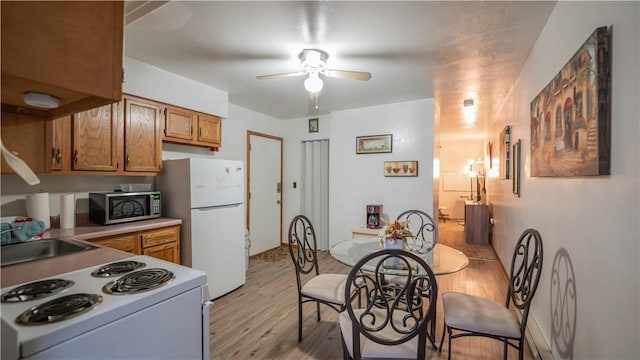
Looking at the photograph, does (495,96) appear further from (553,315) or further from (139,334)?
(139,334)

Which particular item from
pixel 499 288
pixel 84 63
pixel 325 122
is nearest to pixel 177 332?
pixel 84 63

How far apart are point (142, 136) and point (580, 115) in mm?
3301

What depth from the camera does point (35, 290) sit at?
3.24 feet

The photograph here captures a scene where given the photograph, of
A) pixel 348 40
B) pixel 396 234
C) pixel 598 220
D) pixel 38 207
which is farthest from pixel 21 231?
pixel 598 220

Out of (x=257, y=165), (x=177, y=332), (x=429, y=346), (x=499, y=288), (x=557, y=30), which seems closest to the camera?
(x=177, y=332)

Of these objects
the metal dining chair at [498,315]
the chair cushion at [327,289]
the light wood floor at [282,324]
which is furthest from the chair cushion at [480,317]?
the chair cushion at [327,289]

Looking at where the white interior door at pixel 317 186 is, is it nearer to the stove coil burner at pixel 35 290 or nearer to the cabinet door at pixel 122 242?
the cabinet door at pixel 122 242

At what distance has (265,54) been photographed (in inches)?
93.0

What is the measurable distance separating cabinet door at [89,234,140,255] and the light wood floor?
3.06 feet

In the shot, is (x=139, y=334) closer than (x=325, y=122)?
Yes

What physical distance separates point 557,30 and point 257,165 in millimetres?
3820

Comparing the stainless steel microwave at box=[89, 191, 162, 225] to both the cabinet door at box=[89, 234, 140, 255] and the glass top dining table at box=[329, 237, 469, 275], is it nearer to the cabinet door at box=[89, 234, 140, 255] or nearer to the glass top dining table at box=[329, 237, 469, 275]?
the cabinet door at box=[89, 234, 140, 255]

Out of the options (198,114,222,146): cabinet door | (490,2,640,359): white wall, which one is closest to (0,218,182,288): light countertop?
(198,114,222,146): cabinet door

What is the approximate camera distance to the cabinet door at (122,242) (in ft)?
7.08
